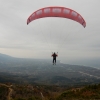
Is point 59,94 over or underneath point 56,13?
underneath

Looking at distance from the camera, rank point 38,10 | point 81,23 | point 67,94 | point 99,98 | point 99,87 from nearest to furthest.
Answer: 1. point 99,98
2. point 38,10
3. point 81,23
4. point 67,94
5. point 99,87

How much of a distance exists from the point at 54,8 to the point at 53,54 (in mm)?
10322

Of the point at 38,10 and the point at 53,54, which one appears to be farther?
the point at 53,54

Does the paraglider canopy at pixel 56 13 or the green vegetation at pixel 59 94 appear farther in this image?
the green vegetation at pixel 59 94

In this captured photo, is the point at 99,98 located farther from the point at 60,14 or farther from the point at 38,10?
the point at 38,10

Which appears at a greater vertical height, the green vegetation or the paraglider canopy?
the paraglider canopy

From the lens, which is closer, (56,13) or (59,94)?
(56,13)

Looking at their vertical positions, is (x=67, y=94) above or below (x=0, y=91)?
above

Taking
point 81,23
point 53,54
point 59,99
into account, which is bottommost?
point 59,99

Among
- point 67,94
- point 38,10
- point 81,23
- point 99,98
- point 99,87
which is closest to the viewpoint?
point 99,98

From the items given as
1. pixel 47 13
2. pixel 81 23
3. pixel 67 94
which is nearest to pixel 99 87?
pixel 67 94

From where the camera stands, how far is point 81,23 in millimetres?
27406

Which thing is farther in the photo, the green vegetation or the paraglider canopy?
the green vegetation

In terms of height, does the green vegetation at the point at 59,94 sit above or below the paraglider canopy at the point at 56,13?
below
